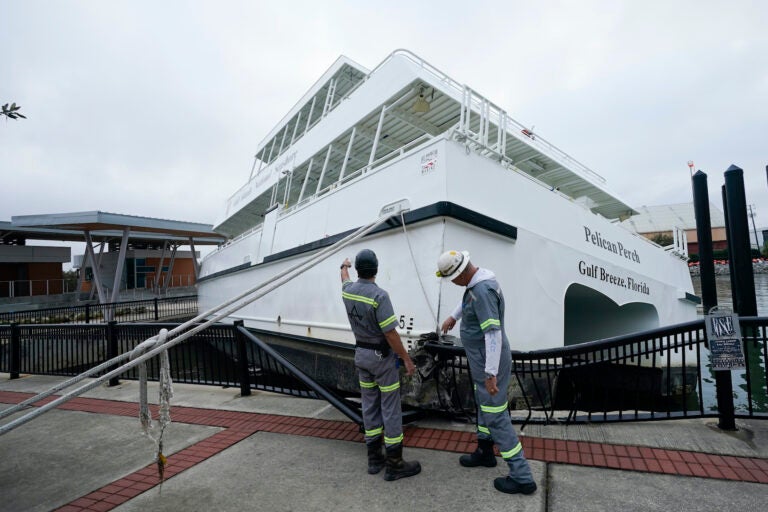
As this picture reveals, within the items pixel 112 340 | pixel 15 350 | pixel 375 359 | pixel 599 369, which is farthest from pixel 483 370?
pixel 15 350

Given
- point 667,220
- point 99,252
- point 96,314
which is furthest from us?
point 667,220

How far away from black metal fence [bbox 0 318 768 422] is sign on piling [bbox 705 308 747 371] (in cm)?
7

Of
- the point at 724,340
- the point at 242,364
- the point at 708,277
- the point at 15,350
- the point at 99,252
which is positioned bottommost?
the point at 242,364

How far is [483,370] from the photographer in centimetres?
266

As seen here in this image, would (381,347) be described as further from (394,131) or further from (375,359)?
(394,131)

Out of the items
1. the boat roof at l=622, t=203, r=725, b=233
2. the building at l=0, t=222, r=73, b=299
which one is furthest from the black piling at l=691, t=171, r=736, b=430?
the boat roof at l=622, t=203, r=725, b=233

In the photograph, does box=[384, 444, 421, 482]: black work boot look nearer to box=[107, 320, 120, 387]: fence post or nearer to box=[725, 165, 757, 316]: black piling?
box=[725, 165, 757, 316]: black piling

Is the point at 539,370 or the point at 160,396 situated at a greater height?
the point at 160,396

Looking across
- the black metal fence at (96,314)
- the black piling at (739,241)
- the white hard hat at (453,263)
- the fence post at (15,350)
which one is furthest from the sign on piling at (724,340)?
the black metal fence at (96,314)

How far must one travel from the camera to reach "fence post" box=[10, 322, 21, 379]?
6.60m

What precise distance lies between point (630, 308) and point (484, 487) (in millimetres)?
7637

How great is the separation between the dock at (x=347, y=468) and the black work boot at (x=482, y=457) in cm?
5

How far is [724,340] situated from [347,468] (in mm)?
2959

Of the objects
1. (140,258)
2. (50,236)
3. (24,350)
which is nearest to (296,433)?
(24,350)
